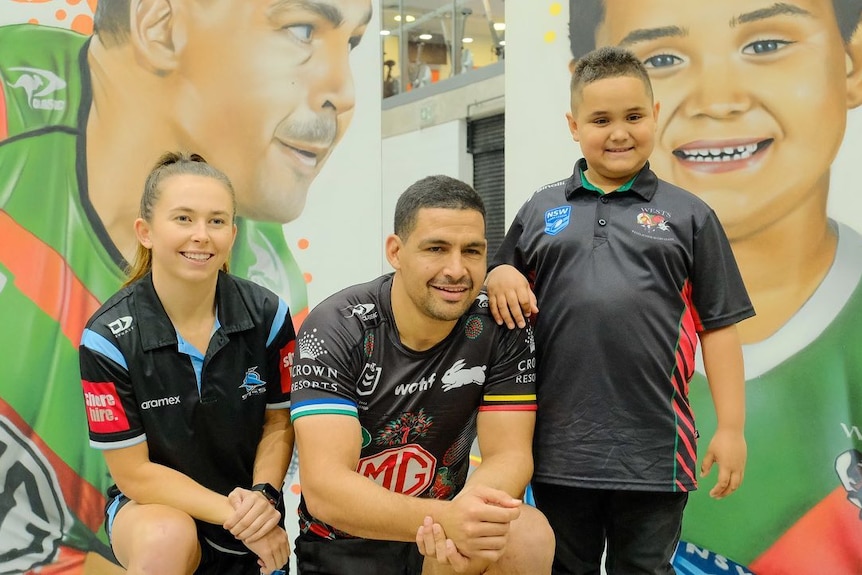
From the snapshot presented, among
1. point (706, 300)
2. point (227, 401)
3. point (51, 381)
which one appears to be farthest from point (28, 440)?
point (706, 300)

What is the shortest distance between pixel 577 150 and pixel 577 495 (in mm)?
1495

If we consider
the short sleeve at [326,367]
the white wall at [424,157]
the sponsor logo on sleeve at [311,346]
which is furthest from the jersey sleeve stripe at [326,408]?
the white wall at [424,157]

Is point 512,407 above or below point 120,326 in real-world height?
below

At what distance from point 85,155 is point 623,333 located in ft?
5.76

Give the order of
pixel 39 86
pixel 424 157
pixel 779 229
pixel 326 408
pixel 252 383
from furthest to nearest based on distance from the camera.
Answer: pixel 424 157 < pixel 779 229 < pixel 39 86 < pixel 252 383 < pixel 326 408

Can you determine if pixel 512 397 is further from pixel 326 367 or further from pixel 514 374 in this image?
pixel 326 367

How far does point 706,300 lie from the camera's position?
1783 mm

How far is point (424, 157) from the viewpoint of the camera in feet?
32.1

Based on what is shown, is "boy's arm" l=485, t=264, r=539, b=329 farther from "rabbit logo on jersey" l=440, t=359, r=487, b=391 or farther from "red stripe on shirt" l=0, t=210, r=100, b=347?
"red stripe on shirt" l=0, t=210, r=100, b=347

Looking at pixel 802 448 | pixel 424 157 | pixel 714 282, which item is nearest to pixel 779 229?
pixel 802 448

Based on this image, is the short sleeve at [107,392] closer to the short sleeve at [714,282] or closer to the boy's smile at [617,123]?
the boy's smile at [617,123]

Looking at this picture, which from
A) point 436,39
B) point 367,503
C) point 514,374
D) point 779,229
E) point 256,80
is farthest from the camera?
point 436,39

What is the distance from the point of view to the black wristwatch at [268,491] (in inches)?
71.9

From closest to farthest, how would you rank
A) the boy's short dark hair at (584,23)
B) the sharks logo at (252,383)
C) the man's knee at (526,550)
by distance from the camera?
the man's knee at (526,550) → the sharks logo at (252,383) → the boy's short dark hair at (584,23)
